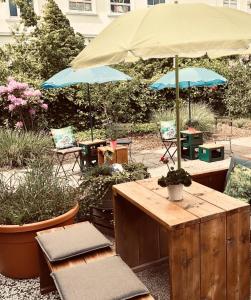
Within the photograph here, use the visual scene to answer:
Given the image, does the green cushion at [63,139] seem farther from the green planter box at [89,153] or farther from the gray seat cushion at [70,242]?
the gray seat cushion at [70,242]

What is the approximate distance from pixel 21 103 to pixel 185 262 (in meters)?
8.50

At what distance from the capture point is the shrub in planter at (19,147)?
8.99 m

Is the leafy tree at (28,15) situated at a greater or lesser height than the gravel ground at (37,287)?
greater

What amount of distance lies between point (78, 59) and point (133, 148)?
8218 mm

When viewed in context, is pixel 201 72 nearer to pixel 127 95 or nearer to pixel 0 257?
pixel 127 95

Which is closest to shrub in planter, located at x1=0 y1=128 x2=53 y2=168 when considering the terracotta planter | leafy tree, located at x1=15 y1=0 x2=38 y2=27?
the terracotta planter

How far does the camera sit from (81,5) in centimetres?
2005

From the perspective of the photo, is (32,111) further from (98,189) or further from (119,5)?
(119,5)

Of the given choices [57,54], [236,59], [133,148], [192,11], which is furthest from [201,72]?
[236,59]

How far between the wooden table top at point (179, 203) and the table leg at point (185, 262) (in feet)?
0.28

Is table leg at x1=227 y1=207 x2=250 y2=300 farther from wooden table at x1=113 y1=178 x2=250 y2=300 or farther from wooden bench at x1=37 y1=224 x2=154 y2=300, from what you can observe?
wooden bench at x1=37 y1=224 x2=154 y2=300

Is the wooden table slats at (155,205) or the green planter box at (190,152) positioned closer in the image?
the wooden table slats at (155,205)

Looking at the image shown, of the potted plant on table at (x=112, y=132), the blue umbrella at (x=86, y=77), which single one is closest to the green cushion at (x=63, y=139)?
the blue umbrella at (x=86, y=77)

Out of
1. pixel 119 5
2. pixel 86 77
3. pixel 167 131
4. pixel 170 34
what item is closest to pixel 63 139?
pixel 86 77
